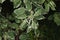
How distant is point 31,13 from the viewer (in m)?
1.04

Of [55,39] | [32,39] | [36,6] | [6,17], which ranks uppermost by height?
[36,6]

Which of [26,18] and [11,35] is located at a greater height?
[26,18]

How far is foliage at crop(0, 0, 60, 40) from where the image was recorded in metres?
1.02

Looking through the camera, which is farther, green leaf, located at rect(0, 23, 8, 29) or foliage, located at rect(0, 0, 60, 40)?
green leaf, located at rect(0, 23, 8, 29)

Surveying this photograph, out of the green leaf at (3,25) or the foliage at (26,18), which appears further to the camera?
the green leaf at (3,25)

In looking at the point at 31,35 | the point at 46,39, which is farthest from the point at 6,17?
the point at 46,39

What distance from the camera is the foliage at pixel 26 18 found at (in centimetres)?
102

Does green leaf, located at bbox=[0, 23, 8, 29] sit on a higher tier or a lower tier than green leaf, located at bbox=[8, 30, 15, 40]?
higher

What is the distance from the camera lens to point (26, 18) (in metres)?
1.05

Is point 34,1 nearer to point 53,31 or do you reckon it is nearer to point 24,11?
point 24,11

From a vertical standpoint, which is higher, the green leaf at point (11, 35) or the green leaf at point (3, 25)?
the green leaf at point (3, 25)

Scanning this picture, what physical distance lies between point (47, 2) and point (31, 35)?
25 centimetres

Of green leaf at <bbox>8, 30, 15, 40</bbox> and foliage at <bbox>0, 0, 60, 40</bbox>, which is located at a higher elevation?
foliage at <bbox>0, 0, 60, 40</bbox>

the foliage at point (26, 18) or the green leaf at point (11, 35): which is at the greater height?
the foliage at point (26, 18)
